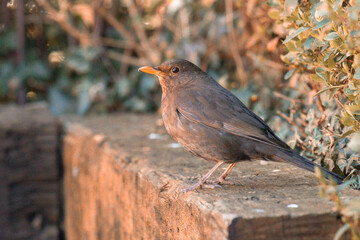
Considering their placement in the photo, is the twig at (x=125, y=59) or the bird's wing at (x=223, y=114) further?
the twig at (x=125, y=59)

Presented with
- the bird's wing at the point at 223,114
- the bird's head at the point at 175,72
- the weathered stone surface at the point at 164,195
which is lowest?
the weathered stone surface at the point at 164,195

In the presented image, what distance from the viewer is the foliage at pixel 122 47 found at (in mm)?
5359

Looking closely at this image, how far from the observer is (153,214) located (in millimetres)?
2686

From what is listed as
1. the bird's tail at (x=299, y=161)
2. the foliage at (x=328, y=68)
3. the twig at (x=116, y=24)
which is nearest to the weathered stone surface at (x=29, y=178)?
the twig at (x=116, y=24)

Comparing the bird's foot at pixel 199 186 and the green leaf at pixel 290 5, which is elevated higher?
the green leaf at pixel 290 5

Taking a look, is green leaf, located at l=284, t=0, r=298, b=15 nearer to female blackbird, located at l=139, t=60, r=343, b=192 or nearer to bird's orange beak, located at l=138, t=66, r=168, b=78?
female blackbird, located at l=139, t=60, r=343, b=192

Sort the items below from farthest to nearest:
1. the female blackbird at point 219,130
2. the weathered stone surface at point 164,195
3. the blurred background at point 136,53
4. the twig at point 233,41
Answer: the twig at point 233,41
the blurred background at point 136,53
the female blackbird at point 219,130
the weathered stone surface at point 164,195

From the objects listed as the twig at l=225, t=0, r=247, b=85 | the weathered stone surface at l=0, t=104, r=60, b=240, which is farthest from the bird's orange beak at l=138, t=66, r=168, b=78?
the weathered stone surface at l=0, t=104, r=60, b=240

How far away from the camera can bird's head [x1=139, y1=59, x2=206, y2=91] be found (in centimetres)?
310

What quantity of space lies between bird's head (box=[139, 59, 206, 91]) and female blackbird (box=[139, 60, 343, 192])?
134 mm

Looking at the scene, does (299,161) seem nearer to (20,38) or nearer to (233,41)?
(233,41)

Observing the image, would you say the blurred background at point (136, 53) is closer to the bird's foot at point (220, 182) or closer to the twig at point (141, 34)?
the twig at point (141, 34)

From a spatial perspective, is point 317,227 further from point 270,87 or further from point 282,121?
point 270,87

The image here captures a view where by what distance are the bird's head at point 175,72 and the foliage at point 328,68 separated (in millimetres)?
580
